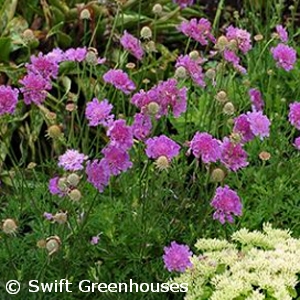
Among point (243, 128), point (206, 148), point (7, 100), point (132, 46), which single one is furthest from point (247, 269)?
point (132, 46)

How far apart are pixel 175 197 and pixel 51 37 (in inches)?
59.3

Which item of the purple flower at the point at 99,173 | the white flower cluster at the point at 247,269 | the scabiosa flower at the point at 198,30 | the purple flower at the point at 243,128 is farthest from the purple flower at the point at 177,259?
the scabiosa flower at the point at 198,30

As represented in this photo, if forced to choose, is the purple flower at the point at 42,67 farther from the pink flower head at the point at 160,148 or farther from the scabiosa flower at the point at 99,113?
the pink flower head at the point at 160,148

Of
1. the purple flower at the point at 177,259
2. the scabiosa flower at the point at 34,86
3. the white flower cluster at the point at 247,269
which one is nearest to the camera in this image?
the white flower cluster at the point at 247,269

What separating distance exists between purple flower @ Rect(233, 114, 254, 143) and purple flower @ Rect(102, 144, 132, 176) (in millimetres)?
343

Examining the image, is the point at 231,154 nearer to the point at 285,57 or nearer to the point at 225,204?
the point at 225,204

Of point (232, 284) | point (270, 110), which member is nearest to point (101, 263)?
point (232, 284)

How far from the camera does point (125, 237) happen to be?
2619 millimetres

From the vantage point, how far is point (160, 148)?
7.90ft

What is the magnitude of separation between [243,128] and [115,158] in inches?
15.6

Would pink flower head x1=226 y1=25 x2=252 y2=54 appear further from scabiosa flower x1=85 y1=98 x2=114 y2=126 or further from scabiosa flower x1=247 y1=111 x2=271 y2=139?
scabiosa flower x1=85 y1=98 x2=114 y2=126

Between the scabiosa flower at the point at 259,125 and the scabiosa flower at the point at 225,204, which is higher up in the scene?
the scabiosa flower at the point at 259,125

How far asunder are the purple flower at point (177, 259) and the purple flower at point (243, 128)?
1.30 ft

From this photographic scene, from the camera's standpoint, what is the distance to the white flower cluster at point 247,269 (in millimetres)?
2234
